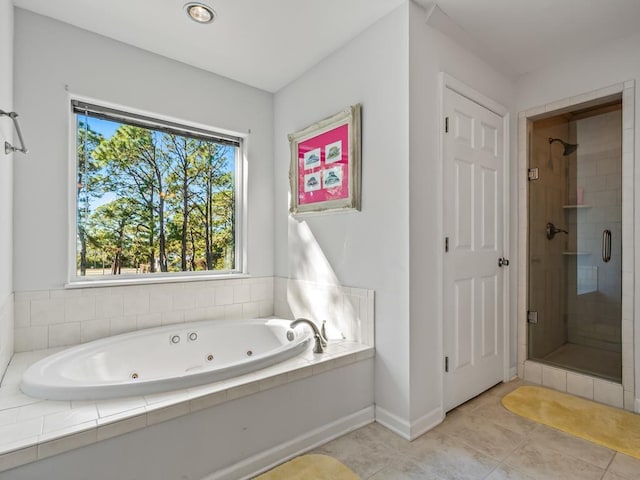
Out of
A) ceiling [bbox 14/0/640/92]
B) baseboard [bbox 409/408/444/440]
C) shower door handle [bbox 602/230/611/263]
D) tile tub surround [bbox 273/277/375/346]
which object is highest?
ceiling [bbox 14/0/640/92]

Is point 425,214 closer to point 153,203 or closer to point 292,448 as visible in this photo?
point 292,448

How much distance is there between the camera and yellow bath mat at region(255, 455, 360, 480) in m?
1.62

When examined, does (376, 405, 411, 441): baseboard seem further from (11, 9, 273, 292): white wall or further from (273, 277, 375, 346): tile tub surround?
(11, 9, 273, 292): white wall

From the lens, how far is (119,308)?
2.36m

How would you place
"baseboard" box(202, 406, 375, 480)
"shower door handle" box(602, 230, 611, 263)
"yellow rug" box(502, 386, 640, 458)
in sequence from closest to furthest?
"baseboard" box(202, 406, 375, 480)
"yellow rug" box(502, 386, 640, 458)
"shower door handle" box(602, 230, 611, 263)

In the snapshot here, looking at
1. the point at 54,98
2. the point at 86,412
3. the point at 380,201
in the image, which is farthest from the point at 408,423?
the point at 54,98

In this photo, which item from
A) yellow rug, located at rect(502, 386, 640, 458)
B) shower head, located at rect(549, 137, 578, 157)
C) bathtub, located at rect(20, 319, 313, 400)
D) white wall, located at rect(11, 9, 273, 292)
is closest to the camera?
bathtub, located at rect(20, 319, 313, 400)

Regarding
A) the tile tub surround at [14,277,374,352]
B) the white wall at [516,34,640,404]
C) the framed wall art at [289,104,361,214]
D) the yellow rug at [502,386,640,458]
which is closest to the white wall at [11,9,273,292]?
the tile tub surround at [14,277,374,352]

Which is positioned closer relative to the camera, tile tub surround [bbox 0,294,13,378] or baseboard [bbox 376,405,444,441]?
tile tub surround [bbox 0,294,13,378]

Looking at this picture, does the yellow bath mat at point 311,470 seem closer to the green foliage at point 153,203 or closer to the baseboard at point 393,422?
the baseboard at point 393,422

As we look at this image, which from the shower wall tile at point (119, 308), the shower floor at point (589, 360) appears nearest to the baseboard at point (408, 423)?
the shower floor at point (589, 360)

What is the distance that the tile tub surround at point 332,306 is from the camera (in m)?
2.22

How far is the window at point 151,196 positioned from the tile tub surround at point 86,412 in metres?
0.90

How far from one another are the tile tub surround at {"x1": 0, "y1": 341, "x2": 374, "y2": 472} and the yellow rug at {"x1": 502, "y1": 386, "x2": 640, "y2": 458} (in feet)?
5.17
